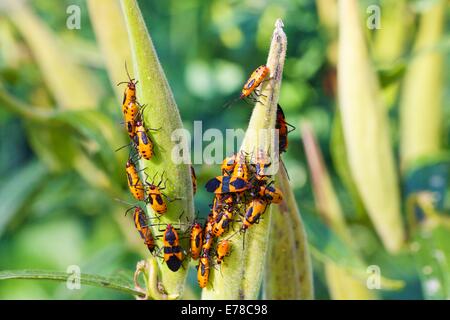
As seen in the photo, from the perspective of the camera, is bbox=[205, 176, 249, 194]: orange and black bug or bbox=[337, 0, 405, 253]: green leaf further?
bbox=[337, 0, 405, 253]: green leaf

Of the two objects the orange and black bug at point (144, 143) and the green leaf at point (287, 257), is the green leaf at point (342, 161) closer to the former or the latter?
the green leaf at point (287, 257)

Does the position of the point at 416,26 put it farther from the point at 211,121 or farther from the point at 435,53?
the point at 211,121

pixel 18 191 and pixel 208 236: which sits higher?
pixel 18 191

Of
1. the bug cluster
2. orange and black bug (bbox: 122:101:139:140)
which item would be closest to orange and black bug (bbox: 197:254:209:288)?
the bug cluster

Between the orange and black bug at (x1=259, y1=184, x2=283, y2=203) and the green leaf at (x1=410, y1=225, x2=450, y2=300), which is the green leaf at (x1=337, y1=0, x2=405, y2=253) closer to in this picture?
the green leaf at (x1=410, y1=225, x2=450, y2=300)

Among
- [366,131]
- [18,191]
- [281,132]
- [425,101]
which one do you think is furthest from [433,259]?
[18,191]

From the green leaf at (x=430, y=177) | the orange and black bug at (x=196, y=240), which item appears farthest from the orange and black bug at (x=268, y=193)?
the green leaf at (x=430, y=177)

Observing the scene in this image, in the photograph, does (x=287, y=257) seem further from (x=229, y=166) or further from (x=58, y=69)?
(x=58, y=69)

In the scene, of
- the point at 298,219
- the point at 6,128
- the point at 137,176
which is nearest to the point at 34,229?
the point at 6,128
